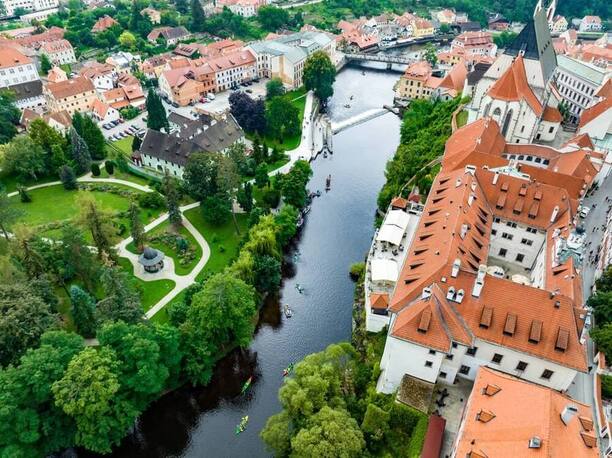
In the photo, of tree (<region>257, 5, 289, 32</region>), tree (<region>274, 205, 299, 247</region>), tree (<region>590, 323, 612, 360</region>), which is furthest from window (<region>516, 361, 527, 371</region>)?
tree (<region>257, 5, 289, 32</region>)

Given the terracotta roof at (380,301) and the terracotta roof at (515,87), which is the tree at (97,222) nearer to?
the terracotta roof at (380,301)

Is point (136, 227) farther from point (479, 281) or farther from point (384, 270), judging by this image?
point (479, 281)

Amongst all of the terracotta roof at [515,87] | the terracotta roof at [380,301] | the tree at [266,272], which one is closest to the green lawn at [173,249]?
the tree at [266,272]

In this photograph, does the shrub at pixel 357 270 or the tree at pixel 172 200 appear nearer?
the shrub at pixel 357 270

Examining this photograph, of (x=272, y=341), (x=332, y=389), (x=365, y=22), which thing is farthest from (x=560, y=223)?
(x=365, y=22)

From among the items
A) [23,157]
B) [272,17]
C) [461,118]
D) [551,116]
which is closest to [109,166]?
[23,157]
